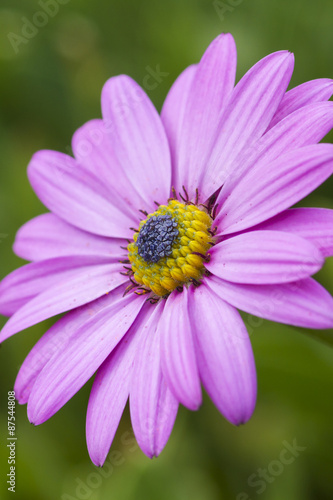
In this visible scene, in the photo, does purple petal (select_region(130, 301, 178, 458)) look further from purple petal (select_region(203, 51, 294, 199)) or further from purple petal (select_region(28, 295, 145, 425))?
purple petal (select_region(203, 51, 294, 199))

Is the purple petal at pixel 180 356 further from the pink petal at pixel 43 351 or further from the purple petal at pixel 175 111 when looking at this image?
the purple petal at pixel 175 111

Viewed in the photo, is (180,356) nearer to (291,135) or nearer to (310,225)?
(310,225)

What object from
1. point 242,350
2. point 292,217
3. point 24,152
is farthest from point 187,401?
point 24,152

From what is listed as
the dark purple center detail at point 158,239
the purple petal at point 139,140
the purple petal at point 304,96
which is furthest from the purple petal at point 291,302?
the purple petal at point 139,140

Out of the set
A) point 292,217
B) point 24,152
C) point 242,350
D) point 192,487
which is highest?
point 24,152

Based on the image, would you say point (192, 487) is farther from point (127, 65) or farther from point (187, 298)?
point (127, 65)

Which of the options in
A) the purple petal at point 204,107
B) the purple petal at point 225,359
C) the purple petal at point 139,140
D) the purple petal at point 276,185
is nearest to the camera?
the purple petal at point 225,359

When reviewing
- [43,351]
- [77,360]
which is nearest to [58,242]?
[43,351]
